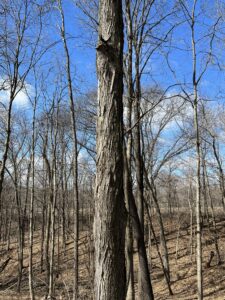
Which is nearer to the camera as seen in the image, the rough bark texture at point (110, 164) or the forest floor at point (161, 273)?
the rough bark texture at point (110, 164)

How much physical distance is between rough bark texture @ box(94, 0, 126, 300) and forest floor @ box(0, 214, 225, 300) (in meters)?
5.82

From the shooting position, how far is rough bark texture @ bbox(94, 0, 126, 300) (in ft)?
9.93

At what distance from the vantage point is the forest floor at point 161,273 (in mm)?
14467

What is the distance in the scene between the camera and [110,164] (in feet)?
10.5

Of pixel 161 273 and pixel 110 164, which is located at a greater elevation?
pixel 110 164

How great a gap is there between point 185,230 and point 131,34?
22.2m

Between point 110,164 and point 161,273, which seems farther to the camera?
point 161,273

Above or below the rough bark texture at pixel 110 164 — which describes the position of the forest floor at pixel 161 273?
below

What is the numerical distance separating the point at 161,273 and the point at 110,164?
1740 centimetres

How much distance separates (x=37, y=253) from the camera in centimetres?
2795

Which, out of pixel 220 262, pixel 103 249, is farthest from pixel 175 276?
pixel 103 249

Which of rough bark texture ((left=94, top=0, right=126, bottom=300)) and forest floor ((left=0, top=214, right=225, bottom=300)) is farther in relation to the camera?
forest floor ((left=0, top=214, right=225, bottom=300))

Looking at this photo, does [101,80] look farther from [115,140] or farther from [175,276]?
[175,276]

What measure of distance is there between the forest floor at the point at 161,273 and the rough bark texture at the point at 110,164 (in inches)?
229
